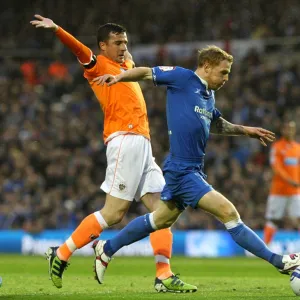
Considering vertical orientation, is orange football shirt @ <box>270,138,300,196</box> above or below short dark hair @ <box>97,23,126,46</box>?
below

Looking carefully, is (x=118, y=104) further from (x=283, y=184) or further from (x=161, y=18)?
(x=161, y=18)

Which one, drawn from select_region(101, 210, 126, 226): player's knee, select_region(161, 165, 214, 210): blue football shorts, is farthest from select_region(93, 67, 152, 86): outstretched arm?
select_region(101, 210, 126, 226): player's knee

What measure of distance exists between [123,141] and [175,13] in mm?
15441

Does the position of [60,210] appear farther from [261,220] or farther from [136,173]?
[136,173]

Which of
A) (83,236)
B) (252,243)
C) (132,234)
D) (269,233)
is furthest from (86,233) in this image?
(269,233)

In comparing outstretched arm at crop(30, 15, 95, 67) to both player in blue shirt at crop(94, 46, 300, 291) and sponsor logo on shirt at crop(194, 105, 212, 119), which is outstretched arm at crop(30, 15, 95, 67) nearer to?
player in blue shirt at crop(94, 46, 300, 291)

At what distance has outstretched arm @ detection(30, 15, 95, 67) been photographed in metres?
8.37

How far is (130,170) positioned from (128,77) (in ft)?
4.65

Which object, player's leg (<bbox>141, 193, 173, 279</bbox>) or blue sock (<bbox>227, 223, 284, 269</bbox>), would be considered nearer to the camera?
blue sock (<bbox>227, 223, 284, 269</bbox>)

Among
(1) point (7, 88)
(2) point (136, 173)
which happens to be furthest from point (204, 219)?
(2) point (136, 173)

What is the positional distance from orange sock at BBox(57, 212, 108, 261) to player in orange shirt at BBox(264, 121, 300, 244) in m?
7.48

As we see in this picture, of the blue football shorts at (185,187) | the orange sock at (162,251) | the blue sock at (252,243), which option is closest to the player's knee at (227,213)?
the blue sock at (252,243)

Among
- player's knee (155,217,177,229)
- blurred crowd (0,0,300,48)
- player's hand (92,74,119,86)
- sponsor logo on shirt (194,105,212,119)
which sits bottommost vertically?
player's knee (155,217,177,229)

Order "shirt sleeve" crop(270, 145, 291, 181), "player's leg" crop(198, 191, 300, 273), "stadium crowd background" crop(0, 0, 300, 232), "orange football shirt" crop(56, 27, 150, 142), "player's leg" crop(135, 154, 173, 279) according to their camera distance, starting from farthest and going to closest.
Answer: "stadium crowd background" crop(0, 0, 300, 232) < "shirt sleeve" crop(270, 145, 291, 181) < "orange football shirt" crop(56, 27, 150, 142) < "player's leg" crop(135, 154, 173, 279) < "player's leg" crop(198, 191, 300, 273)
